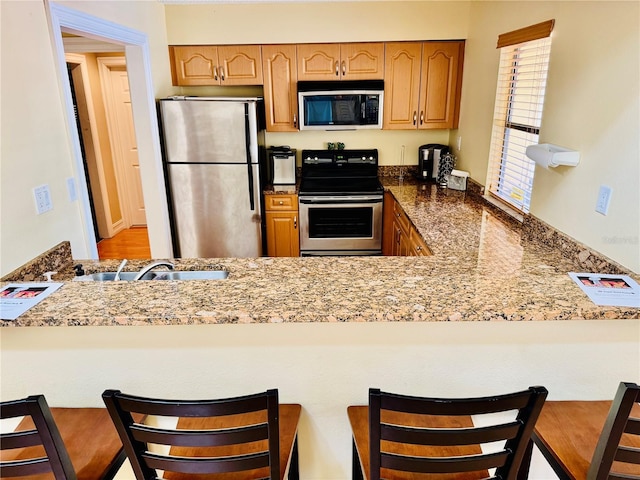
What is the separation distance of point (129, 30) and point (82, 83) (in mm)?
2139

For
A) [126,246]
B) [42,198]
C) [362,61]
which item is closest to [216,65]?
[362,61]

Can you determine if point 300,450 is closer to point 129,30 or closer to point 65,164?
point 65,164

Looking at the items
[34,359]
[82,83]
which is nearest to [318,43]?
[82,83]

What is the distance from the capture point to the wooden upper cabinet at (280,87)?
3.68 meters

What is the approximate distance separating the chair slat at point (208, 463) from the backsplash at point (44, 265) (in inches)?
44.1

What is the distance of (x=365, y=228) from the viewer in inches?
151

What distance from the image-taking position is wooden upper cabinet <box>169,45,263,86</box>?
3674 millimetres

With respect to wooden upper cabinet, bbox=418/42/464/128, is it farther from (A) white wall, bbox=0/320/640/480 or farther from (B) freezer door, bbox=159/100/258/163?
(A) white wall, bbox=0/320/640/480

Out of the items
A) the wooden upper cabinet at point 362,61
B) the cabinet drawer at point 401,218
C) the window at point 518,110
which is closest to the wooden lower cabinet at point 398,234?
the cabinet drawer at point 401,218

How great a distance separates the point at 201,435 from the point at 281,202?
2904 mm

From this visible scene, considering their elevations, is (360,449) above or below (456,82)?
below

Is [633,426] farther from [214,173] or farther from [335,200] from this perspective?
[214,173]

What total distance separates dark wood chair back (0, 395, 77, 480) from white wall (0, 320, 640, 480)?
1.31ft

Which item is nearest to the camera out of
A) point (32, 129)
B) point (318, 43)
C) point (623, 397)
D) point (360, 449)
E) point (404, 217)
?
point (623, 397)
